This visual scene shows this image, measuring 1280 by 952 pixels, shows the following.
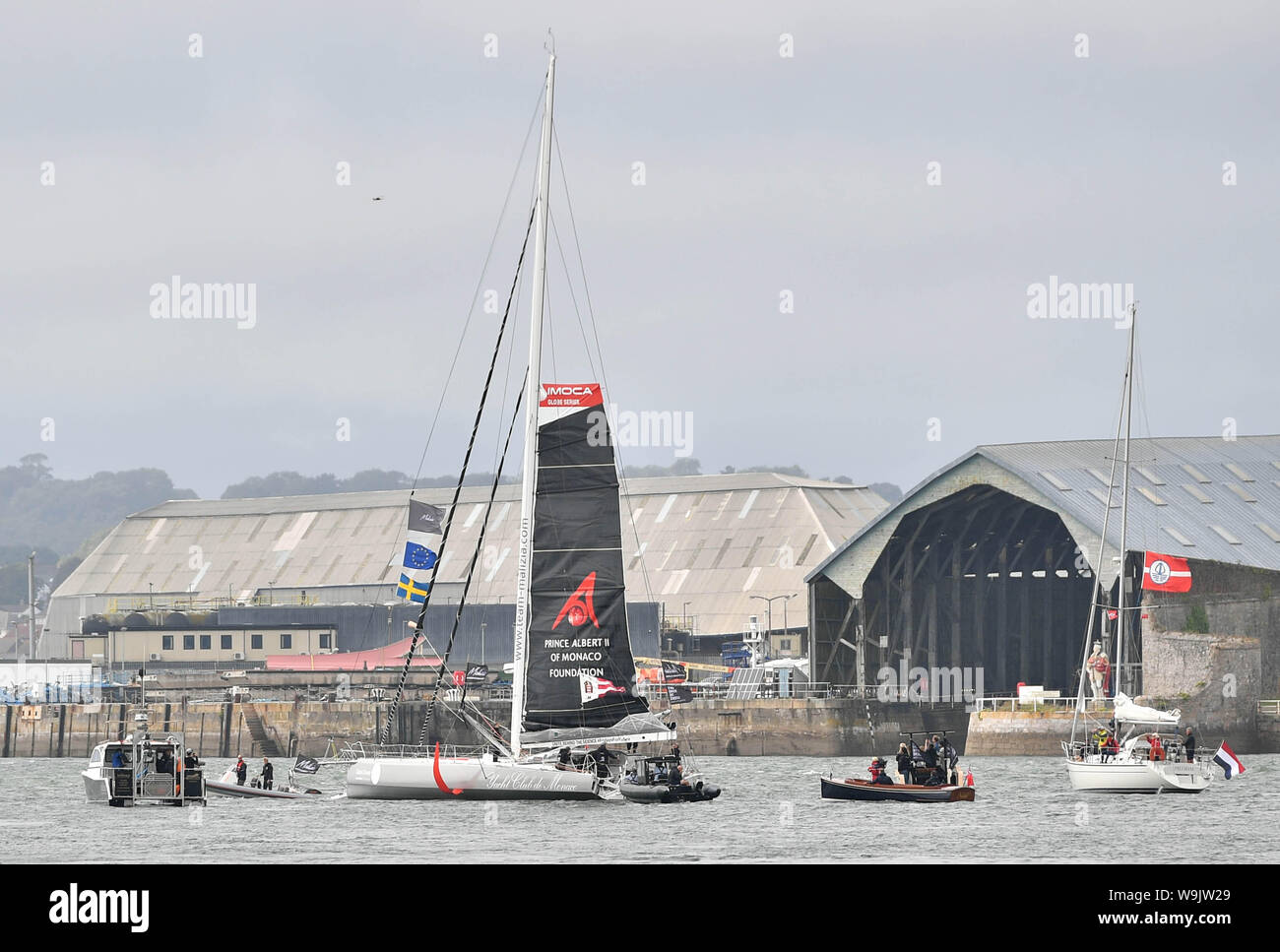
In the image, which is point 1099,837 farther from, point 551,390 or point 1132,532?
point 1132,532

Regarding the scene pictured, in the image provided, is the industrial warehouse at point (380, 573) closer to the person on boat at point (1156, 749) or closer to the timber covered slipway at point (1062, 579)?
the timber covered slipway at point (1062, 579)

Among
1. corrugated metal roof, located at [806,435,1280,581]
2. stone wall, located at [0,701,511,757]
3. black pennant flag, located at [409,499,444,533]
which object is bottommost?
stone wall, located at [0,701,511,757]

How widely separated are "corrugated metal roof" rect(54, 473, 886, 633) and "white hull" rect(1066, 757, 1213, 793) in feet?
221

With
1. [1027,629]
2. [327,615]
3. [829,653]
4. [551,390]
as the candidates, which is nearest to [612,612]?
[551,390]

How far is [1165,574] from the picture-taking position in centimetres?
8600

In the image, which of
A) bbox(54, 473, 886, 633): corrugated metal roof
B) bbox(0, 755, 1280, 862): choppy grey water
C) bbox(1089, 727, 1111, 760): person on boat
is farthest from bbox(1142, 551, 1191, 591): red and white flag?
bbox(54, 473, 886, 633): corrugated metal roof

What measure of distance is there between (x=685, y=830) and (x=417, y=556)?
779 inches

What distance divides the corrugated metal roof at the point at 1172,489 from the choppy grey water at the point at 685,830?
23.0 meters

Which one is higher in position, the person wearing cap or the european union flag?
the european union flag

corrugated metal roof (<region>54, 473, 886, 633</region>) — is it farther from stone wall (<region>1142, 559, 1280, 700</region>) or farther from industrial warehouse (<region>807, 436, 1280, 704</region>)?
stone wall (<region>1142, 559, 1280, 700</region>)

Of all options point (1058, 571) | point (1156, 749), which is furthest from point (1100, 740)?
point (1058, 571)

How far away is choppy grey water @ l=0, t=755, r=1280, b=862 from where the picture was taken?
44438 millimetres
